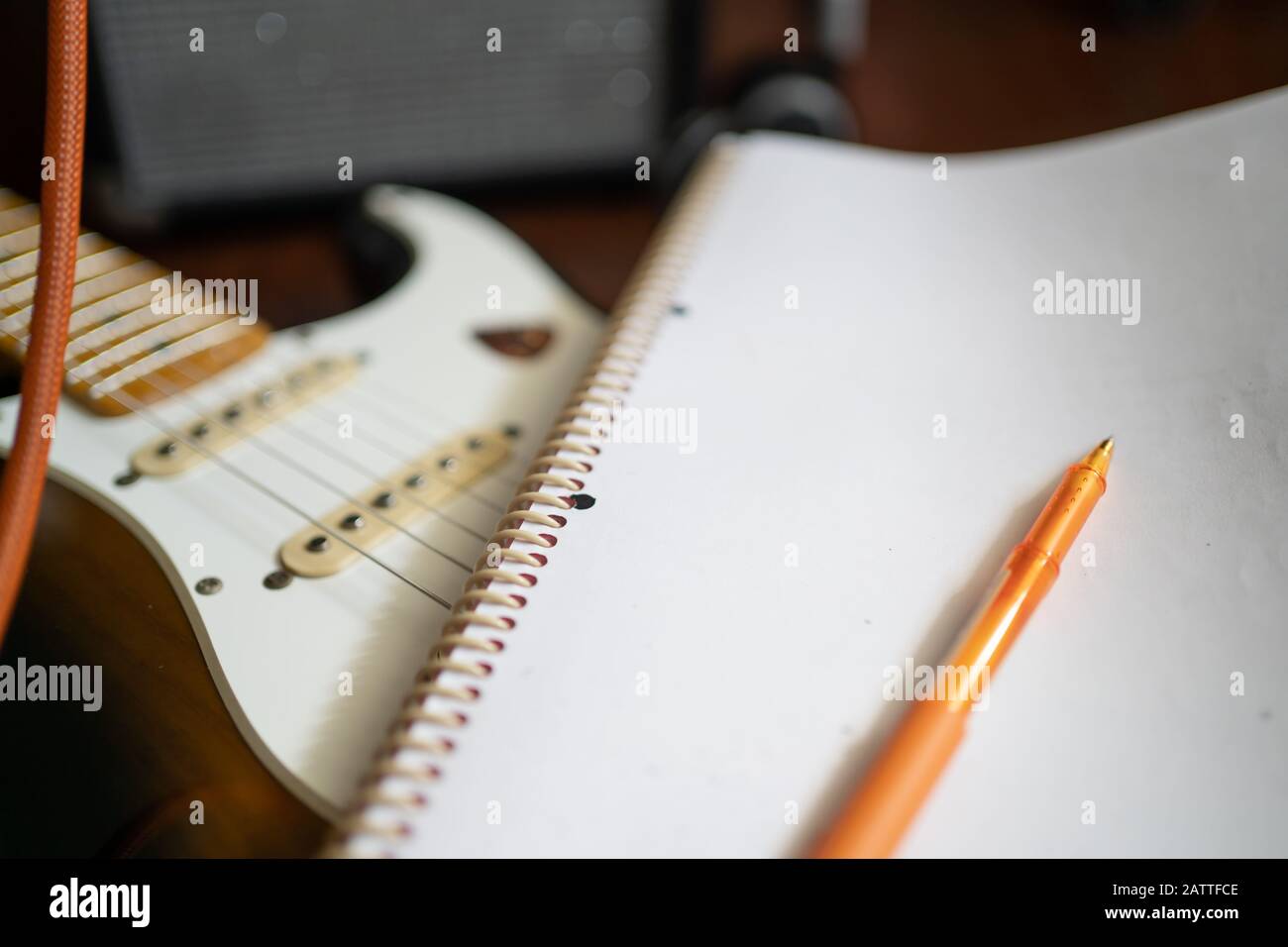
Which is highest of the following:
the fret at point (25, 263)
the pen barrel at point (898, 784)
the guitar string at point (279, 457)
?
the fret at point (25, 263)

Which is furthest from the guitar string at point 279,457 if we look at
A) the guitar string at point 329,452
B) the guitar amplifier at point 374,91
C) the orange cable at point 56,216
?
the guitar amplifier at point 374,91

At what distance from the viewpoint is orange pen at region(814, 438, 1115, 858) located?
23cm

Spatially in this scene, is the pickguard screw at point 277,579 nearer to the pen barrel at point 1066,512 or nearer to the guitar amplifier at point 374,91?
the pen barrel at point 1066,512

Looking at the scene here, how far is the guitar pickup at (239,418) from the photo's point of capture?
1.37ft

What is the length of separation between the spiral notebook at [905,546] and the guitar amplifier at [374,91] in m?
0.34

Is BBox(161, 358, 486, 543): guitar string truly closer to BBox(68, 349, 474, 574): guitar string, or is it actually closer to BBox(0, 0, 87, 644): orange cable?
BBox(68, 349, 474, 574): guitar string

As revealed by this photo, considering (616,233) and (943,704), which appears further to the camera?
(616,233)

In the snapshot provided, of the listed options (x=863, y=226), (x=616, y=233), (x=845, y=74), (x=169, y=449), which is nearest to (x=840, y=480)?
(x=863, y=226)

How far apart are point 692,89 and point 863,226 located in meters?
0.33

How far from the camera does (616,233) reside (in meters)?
0.74

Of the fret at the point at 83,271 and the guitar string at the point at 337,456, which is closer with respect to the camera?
the guitar string at the point at 337,456

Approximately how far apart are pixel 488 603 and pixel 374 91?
1.79 ft

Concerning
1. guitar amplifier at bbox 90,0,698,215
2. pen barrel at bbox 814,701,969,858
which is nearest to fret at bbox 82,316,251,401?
guitar amplifier at bbox 90,0,698,215

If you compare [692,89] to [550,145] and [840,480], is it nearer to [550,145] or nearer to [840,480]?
[550,145]
